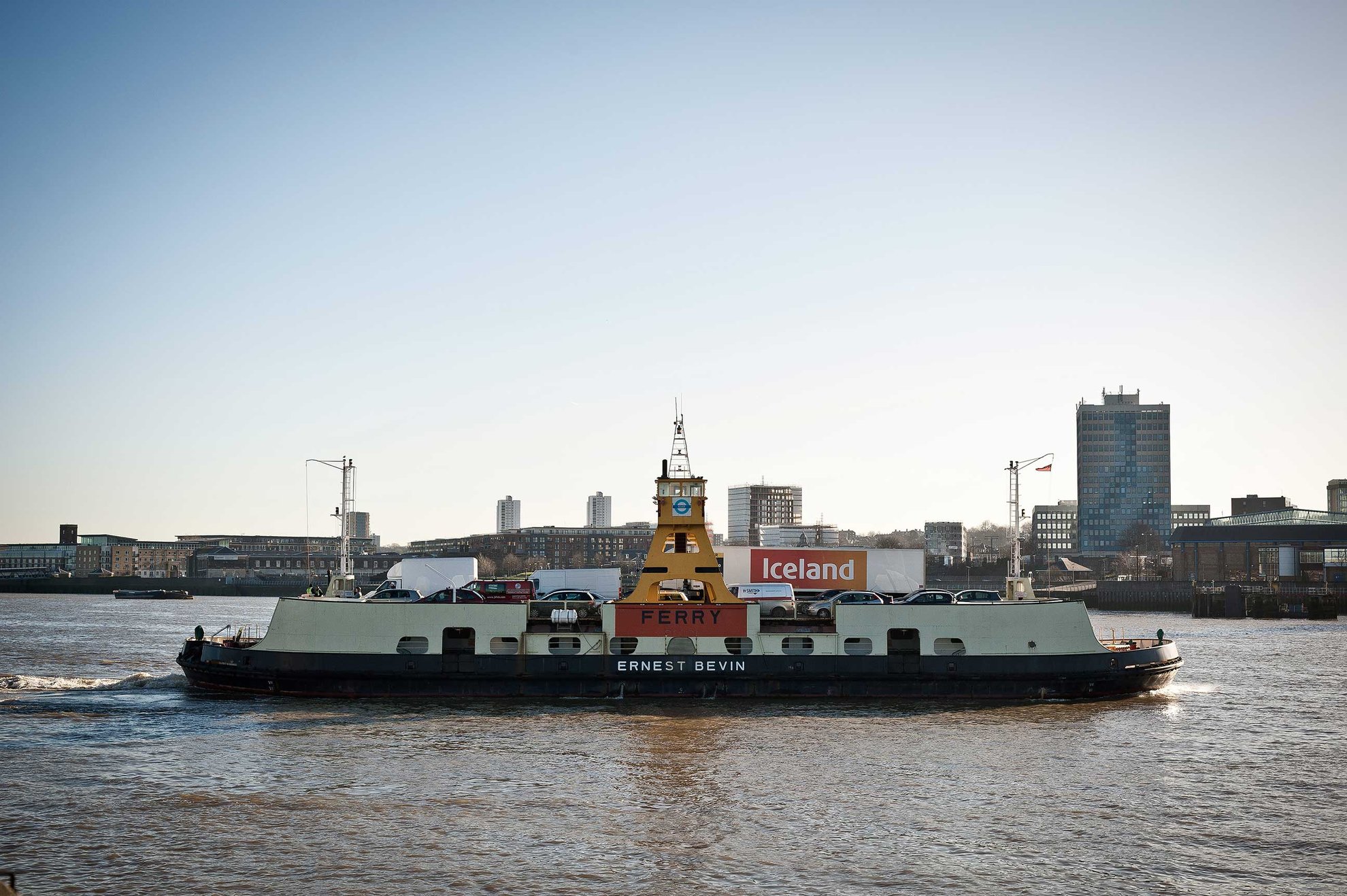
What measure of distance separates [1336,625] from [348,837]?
84.7 meters

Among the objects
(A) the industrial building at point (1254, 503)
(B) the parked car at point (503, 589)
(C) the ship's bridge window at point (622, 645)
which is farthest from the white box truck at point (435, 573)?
(A) the industrial building at point (1254, 503)

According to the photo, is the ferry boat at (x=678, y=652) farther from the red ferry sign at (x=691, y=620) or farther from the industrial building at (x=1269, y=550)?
the industrial building at (x=1269, y=550)

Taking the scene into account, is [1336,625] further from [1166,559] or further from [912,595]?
[1166,559]

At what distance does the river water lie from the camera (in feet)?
58.7

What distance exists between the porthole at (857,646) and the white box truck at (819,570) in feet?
22.1

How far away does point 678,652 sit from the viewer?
35.8 meters

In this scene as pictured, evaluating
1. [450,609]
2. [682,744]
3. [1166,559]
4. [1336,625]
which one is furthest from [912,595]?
[1166,559]

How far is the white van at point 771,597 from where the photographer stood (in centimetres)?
3828

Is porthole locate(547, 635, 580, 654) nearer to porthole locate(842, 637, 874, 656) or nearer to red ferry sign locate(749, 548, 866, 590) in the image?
porthole locate(842, 637, 874, 656)

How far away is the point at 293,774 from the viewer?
24.8 m

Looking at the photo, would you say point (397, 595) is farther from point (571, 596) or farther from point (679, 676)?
point (679, 676)

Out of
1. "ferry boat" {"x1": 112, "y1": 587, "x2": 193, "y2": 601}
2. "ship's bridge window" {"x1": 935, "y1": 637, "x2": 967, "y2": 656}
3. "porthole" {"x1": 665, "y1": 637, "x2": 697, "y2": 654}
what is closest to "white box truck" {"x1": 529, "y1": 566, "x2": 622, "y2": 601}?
"porthole" {"x1": 665, "y1": 637, "x2": 697, "y2": 654}

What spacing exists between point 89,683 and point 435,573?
14783 millimetres

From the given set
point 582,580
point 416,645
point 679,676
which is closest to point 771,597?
point 679,676
